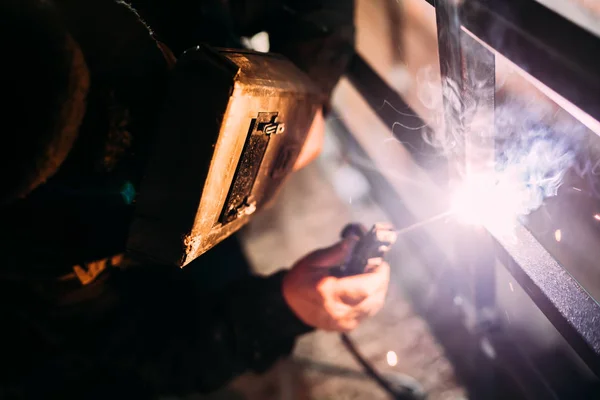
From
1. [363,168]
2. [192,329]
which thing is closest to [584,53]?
[192,329]

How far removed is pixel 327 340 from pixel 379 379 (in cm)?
54

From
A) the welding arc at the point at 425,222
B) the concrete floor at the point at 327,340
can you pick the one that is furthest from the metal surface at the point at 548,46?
the concrete floor at the point at 327,340

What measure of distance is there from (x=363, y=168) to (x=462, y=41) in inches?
91.1

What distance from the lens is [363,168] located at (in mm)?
3473

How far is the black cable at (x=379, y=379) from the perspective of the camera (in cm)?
257

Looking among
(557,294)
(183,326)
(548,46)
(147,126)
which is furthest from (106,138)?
(557,294)

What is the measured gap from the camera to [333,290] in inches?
67.7

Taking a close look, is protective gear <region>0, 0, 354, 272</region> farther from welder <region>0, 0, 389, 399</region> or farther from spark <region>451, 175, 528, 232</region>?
spark <region>451, 175, 528, 232</region>

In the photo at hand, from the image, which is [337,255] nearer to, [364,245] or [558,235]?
[364,245]

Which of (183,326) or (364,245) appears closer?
(364,245)

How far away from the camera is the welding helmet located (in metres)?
0.77

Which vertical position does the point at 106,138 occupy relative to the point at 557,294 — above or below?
above

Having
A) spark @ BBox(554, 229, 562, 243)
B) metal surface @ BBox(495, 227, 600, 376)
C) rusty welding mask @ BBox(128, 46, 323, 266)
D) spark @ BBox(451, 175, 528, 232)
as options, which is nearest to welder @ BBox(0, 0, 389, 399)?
rusty welding mask @ BBox(128, 46, 323, 266)

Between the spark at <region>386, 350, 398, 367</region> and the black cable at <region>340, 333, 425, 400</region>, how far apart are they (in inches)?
5.8
